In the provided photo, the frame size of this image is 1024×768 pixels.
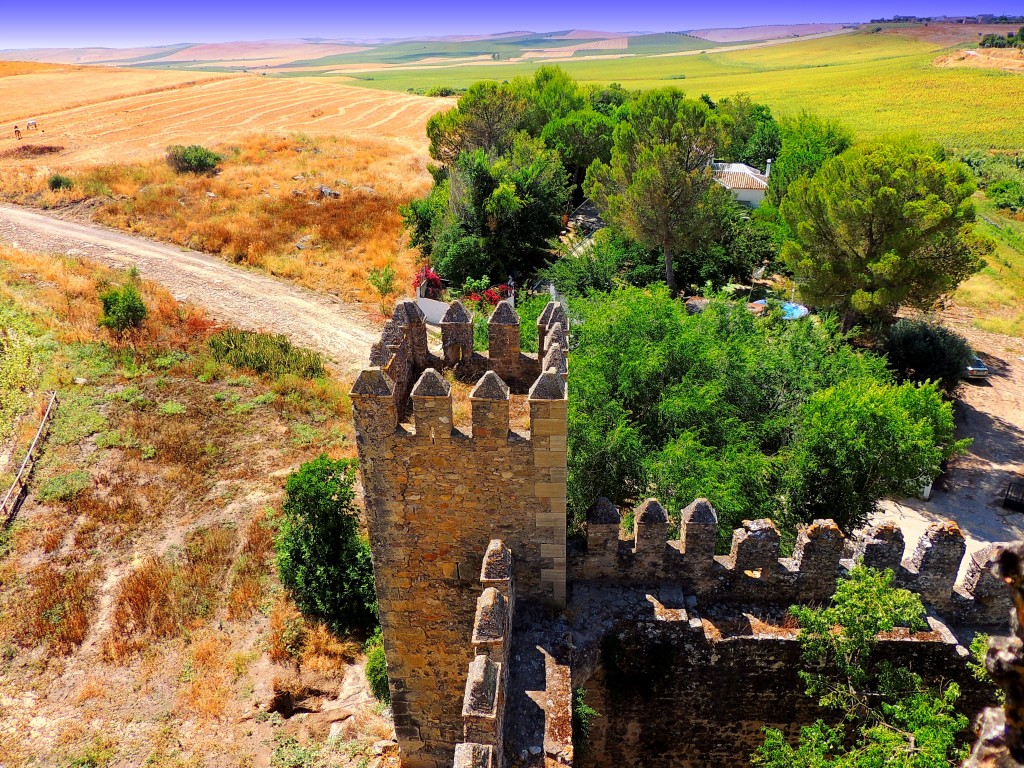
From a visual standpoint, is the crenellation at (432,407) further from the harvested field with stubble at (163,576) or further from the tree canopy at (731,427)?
the harvested field with stubble at (163,576)

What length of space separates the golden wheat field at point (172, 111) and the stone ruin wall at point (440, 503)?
59860 mm

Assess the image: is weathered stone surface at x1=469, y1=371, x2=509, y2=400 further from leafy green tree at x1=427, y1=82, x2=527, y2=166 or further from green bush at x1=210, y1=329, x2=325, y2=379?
leafy green tree at x1=427, y1=82, x2=527, y2=166

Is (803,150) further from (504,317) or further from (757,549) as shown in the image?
(757,549)

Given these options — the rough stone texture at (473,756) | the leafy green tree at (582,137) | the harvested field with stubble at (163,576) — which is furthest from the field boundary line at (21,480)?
the leafy green tree at (582,137)

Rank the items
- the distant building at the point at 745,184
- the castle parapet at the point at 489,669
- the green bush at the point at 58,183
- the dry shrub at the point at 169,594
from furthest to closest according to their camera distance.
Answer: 1. the green bush at the point at 58,183
2. the distant building at the point at 745,184
3. the dry shrub at the point at 169,594
4. the castle parapet at the point at 489,669

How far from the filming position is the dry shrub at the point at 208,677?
14078 millimetres

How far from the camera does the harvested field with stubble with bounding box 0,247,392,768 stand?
1369 cm

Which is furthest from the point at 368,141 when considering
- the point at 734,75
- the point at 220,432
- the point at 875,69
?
the point at 734,75

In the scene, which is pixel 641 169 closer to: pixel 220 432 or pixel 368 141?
pixel 220 432

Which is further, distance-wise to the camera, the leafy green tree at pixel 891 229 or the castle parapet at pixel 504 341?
the leafy green tree at pixel 891 229

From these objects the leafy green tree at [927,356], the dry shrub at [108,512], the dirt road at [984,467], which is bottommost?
the dirt road at [984,467]

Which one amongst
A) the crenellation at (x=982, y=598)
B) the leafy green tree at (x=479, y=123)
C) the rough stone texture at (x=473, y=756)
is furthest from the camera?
the leafy green tree at (x=479, y=123)

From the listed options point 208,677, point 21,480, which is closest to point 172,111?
point 21,480

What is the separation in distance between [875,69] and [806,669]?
167261 millimetres
